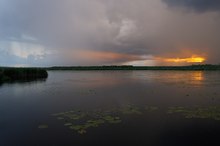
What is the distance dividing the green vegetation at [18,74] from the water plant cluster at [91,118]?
40542 millimetres

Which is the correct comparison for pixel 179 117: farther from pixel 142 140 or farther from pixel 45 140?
pixel 45 140

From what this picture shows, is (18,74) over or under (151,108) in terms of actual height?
over

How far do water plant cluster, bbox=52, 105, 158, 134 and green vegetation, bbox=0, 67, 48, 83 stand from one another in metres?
40.5

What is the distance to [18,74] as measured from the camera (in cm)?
6181

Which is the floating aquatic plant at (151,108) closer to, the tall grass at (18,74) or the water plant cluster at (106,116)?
the water plant cluster at (106,116)

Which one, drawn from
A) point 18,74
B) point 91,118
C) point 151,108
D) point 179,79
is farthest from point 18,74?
point 91,118

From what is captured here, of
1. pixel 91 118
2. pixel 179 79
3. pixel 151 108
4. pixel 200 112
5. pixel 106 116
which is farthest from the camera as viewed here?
pixel 179 79

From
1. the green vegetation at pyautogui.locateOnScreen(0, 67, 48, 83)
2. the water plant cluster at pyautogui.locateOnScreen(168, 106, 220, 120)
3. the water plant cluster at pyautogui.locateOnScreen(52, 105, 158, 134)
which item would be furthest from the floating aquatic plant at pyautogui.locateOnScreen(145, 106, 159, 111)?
the green vegetation at pyautogui.locateOnScreen(0, 67, 48, 83)

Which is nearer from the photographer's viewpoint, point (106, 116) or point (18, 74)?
point (106, 116)

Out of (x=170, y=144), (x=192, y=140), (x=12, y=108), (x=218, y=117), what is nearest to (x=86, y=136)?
(x=170, y=144)

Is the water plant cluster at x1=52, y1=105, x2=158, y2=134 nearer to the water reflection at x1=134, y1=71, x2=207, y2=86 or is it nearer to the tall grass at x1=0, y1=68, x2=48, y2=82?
the water reflection at x1=134, y1=71, x2=207, y2=86

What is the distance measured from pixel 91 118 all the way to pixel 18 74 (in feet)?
165

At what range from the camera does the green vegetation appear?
183 ft

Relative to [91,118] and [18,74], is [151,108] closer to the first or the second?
[91,118]
